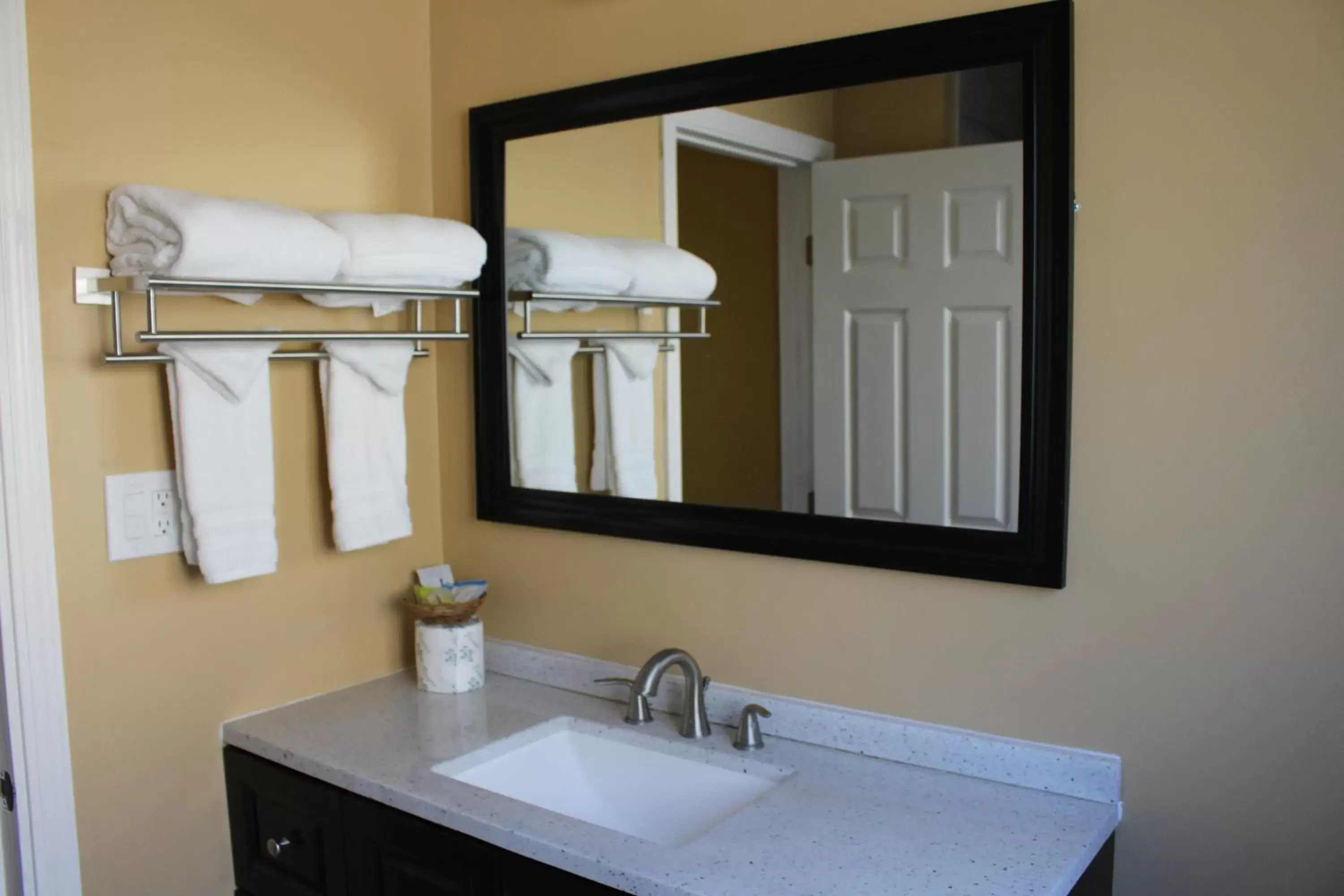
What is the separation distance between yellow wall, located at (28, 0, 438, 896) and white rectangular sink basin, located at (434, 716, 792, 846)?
0.44m

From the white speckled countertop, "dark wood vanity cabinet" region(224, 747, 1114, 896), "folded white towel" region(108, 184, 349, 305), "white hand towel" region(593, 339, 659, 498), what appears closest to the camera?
the white speckled countertop

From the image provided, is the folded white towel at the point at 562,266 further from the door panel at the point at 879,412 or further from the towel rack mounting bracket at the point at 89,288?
the towel rack mounting bracket at the point at 89,288

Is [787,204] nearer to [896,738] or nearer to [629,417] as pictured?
[629,417]

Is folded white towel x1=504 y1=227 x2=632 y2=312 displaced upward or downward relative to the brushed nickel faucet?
upward

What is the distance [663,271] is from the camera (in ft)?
5.76

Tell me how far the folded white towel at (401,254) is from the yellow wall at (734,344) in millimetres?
373

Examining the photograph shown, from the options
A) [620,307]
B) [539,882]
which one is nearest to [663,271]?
[620,307]

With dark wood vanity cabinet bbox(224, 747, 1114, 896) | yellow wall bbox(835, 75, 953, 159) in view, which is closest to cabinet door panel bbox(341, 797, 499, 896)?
dark wood vanity cabinet bbox(224, 747, 1114, 896)

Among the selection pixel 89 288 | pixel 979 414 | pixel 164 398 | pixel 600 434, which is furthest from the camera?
pixel 600 434

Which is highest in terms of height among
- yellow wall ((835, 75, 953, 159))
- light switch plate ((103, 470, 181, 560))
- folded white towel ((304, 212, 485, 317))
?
yellow wall ((835, 75, 953, 159))

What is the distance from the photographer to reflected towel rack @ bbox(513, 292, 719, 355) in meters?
1.71

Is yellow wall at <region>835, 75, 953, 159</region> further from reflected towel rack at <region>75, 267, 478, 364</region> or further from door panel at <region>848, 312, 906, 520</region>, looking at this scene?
reflected towel rack at <region>75, 267, 478, 364</region>

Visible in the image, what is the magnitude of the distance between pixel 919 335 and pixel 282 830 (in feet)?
4.01

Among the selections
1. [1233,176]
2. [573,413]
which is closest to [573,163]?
[573,413]
